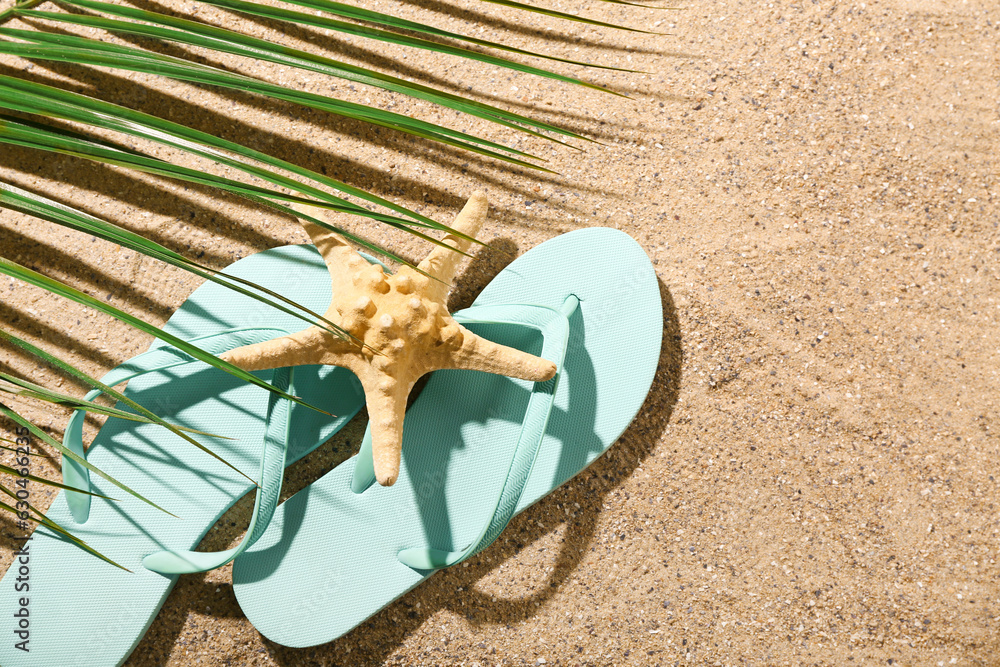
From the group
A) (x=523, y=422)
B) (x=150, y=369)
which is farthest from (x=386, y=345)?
(x=150, y=369)

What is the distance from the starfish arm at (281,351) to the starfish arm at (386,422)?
85mm

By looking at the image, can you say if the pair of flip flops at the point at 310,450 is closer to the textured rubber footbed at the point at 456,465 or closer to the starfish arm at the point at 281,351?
the textured rubber footbed at the point at 456,465

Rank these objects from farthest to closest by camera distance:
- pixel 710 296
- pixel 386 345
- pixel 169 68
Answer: pixel 710 296 < pixel 386 345 < pixel 169 68

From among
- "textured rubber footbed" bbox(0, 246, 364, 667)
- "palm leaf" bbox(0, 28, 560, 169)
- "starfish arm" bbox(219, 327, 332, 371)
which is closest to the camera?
"palm leaf" bbox(0, 28, 560, 169)

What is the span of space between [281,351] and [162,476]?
33cm

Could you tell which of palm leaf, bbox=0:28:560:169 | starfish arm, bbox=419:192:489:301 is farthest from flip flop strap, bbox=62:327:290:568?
palm leaf, bbox=0:28:560:169

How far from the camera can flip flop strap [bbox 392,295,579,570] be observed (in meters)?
0.86

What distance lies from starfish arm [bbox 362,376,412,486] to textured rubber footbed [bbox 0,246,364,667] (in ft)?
0.51

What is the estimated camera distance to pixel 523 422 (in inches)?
36.5

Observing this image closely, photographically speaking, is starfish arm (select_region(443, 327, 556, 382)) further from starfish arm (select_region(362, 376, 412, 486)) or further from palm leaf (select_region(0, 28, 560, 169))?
palm leaf (select_region(0, 28, 560, 169))

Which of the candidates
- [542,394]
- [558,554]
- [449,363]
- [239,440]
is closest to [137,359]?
[239,440]

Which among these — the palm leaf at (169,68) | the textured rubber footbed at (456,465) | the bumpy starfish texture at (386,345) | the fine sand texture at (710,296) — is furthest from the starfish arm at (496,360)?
the palm leaf at (169,68)

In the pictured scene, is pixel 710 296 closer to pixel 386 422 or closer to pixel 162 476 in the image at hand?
pixel 386 422

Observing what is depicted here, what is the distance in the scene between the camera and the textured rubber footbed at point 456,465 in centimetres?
98
